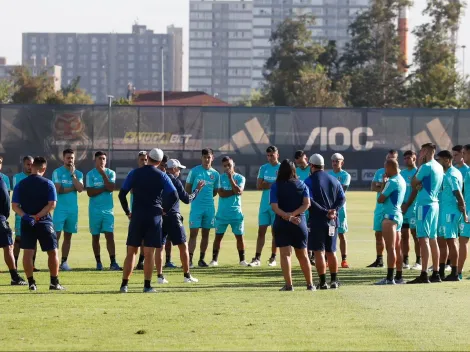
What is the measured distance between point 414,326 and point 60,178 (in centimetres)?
955

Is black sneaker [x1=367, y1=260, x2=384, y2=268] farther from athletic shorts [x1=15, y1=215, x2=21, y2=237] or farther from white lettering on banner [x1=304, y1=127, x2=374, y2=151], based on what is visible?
white lettering on banner [x1=304, y1=127, x2=374, y2=151]

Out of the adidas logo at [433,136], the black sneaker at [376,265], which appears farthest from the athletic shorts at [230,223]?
the adidas logo at [433,136]

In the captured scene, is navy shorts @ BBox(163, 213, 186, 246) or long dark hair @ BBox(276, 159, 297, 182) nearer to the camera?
long dark hair @ BBox(276, 159, 297, 182)

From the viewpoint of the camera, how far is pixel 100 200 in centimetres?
2100

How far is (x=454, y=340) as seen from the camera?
11.7m

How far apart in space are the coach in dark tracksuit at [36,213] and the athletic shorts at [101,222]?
165 inches

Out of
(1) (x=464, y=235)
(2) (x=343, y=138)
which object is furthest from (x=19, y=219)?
(2) (x=343, y=138)

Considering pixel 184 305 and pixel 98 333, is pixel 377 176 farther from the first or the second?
pixel 98 333

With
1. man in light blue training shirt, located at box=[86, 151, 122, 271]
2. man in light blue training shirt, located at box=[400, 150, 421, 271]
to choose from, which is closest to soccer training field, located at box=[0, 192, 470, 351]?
man in light blue training shirt, located at box=[400, 150, 421, 271]

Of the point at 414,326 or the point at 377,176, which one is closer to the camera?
the point at 414,326

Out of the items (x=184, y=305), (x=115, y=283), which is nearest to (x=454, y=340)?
(x=184, y=305)

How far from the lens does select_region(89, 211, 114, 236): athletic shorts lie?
20.8 m

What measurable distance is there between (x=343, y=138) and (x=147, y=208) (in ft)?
141

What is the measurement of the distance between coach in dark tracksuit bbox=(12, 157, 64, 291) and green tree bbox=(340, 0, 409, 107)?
90.9m
